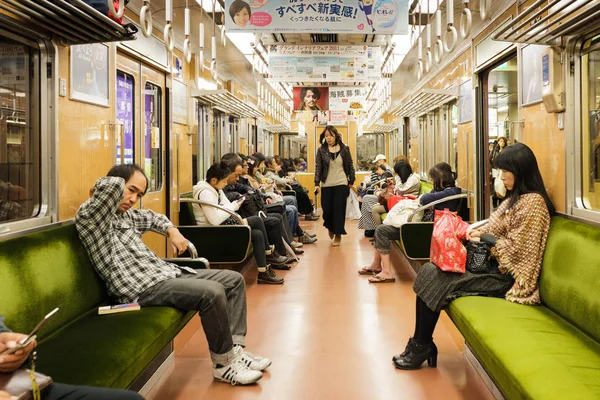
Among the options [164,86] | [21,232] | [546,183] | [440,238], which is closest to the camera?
[21,232]

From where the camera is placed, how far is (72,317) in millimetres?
2848

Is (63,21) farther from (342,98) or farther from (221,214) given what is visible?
(342,98)

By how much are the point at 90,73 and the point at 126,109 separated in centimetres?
119

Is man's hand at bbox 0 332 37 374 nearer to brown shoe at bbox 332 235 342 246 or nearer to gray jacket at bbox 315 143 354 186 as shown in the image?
gray jacket at bbox 315 143 354 186

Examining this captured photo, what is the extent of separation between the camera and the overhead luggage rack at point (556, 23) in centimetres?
267

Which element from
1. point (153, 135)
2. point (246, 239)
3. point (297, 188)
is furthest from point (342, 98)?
point (246, 239)

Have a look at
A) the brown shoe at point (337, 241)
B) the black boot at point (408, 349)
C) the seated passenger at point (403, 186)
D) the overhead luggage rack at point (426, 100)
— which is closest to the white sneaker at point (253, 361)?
the black boot at point (408, 349)

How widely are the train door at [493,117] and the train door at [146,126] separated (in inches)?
127

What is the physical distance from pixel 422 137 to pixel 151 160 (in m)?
6.00

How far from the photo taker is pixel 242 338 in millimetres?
3334

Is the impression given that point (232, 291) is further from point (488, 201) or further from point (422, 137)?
point (422, 137)

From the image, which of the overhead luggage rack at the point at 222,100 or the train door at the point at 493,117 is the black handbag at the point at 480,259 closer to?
the train door at the point at 493,117

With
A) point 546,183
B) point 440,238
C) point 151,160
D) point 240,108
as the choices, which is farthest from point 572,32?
point 240,108

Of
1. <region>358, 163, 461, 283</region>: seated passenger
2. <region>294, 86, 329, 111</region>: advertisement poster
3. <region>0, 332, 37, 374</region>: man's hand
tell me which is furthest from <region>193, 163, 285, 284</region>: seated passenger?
<region>294, 86, 329, 111</region>: advertisement poster
